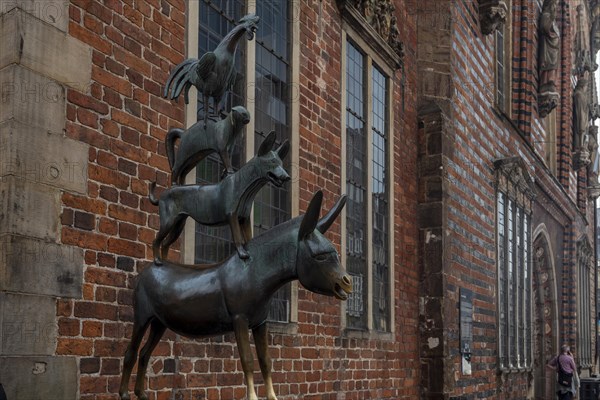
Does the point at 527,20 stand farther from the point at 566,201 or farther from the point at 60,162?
the point at 60,162

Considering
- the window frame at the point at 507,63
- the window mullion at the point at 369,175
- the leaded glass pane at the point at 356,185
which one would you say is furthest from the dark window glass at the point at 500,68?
the leaded glass pane at the point at 356,185

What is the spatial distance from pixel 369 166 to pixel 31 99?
6.09 m

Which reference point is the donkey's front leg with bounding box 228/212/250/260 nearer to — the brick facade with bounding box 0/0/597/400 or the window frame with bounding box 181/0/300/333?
the brick facade with bounding box 0/0/597/400

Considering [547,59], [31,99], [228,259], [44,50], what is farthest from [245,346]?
[547,59]

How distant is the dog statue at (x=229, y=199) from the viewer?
4582mm

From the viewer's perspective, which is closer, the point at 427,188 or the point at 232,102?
the point at 232,102

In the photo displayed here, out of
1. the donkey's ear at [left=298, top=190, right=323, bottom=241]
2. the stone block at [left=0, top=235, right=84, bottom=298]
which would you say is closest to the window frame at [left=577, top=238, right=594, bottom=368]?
the stone block at [left=0, top=235, right=84, bottom=298]

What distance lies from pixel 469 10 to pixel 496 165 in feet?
9.27

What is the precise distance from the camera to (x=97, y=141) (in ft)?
20.2

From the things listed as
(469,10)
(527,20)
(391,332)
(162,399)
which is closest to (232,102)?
(162,399)

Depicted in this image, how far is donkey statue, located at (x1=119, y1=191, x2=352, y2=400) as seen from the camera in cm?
436

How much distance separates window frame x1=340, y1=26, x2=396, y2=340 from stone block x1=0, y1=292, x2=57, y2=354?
4867 mm

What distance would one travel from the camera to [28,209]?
545cm

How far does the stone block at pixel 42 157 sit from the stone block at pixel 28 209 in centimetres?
5
